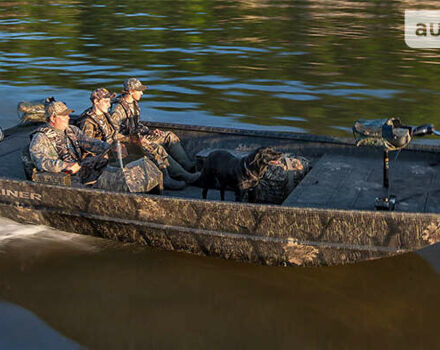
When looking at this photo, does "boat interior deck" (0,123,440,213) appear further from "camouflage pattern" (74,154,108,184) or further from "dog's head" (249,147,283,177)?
"camouflage pattern" (74,154,108,184)

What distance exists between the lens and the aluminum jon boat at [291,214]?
7680 millimetres

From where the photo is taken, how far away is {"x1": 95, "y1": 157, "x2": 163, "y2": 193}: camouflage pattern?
8898mm

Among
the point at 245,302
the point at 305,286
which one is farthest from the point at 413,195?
the point at 245,302

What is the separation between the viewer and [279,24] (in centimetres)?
3319

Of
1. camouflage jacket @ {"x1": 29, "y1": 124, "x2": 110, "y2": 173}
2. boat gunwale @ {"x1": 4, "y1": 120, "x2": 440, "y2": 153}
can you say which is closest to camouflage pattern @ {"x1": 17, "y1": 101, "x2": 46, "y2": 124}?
boat gunwale @ {"x1": 4, "y1": 120, "x2": 440, "y2": 153}

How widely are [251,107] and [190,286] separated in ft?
32.9

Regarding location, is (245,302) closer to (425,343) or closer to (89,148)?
(425,343)

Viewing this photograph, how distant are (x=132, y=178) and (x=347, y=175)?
119 inches

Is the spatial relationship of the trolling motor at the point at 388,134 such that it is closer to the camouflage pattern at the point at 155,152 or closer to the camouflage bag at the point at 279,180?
the camouflage bag at the point at 279,180

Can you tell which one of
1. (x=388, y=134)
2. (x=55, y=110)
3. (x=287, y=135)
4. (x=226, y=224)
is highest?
(x=55, y=110)

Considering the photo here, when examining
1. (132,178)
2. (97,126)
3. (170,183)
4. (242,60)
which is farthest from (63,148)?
(242,60)

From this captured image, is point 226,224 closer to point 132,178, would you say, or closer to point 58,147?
point 132,178

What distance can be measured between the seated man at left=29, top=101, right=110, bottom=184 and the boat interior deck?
103 cm

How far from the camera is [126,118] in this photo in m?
11.4
